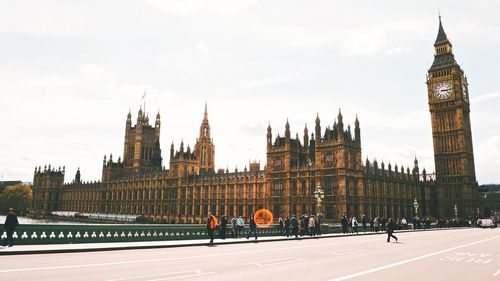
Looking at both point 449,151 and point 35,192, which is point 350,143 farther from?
point 35,192

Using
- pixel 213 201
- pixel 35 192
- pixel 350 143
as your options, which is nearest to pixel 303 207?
pixel 350 143

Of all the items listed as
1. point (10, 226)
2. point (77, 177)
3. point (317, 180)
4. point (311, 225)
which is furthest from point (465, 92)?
point (77, 177)

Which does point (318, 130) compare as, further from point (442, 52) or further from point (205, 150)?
point (205, 150)

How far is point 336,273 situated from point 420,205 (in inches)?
3130

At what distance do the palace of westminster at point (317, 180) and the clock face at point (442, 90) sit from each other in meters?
0.21

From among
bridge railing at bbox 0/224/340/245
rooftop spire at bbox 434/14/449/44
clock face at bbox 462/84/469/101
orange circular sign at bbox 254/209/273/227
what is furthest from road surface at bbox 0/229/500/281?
rooftop spire at bbox 434/14/449/44

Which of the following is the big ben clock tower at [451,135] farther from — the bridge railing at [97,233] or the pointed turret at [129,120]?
the pointed turret at [129,120]

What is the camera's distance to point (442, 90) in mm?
89562

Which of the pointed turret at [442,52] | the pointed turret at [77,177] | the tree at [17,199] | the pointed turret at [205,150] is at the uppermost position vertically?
the pointed turret at [442,52]

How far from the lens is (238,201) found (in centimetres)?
7581

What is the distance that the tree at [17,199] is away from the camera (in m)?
132

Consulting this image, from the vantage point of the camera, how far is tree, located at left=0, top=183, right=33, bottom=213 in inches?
5194

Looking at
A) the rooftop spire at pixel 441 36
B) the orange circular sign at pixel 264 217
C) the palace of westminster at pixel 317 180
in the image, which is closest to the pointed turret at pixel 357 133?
the palace of westminster at pixel 317 180

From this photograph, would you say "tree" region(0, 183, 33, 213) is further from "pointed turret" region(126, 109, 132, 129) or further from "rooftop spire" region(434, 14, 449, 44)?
"rooftop spire" region(434, 14, 449, 44)
